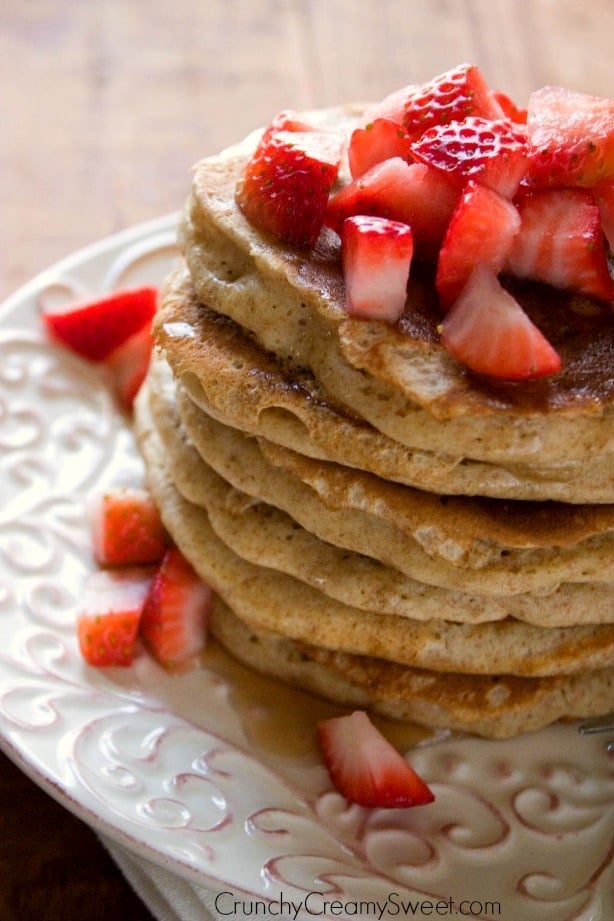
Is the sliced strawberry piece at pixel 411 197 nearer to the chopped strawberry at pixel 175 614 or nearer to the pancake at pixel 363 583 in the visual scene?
the pancake at pixel 363 583

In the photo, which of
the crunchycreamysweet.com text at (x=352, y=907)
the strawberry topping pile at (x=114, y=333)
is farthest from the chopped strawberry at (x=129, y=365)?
the crunchycreamysweet.com text at (x=352, y=907)

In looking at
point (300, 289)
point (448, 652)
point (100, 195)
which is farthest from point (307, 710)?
point (100, 195)

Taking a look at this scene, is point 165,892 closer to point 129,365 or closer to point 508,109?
point 129,365

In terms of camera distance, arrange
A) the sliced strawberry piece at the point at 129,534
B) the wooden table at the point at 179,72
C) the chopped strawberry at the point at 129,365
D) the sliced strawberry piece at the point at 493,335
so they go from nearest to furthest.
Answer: the sliced strawberry piece at the point at 493,335 < the sliced strawberry piece at the point at 129,534 < the chopped strawberry at the point at 129,365 < the wooden table at the point at 179,72

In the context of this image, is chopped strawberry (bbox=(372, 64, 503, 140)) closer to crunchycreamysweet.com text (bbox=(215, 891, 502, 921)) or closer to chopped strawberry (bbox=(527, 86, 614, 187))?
chopped strawberry (bbox=(527, 86, 614, 187))

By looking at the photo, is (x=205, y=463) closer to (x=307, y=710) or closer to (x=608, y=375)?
(x=307, y=710)

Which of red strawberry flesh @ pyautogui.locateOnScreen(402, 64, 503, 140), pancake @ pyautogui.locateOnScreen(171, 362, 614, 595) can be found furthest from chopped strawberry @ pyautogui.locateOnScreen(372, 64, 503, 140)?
pancake @ pyautogui.locateOnScreen(171, 362, 614, 595)
